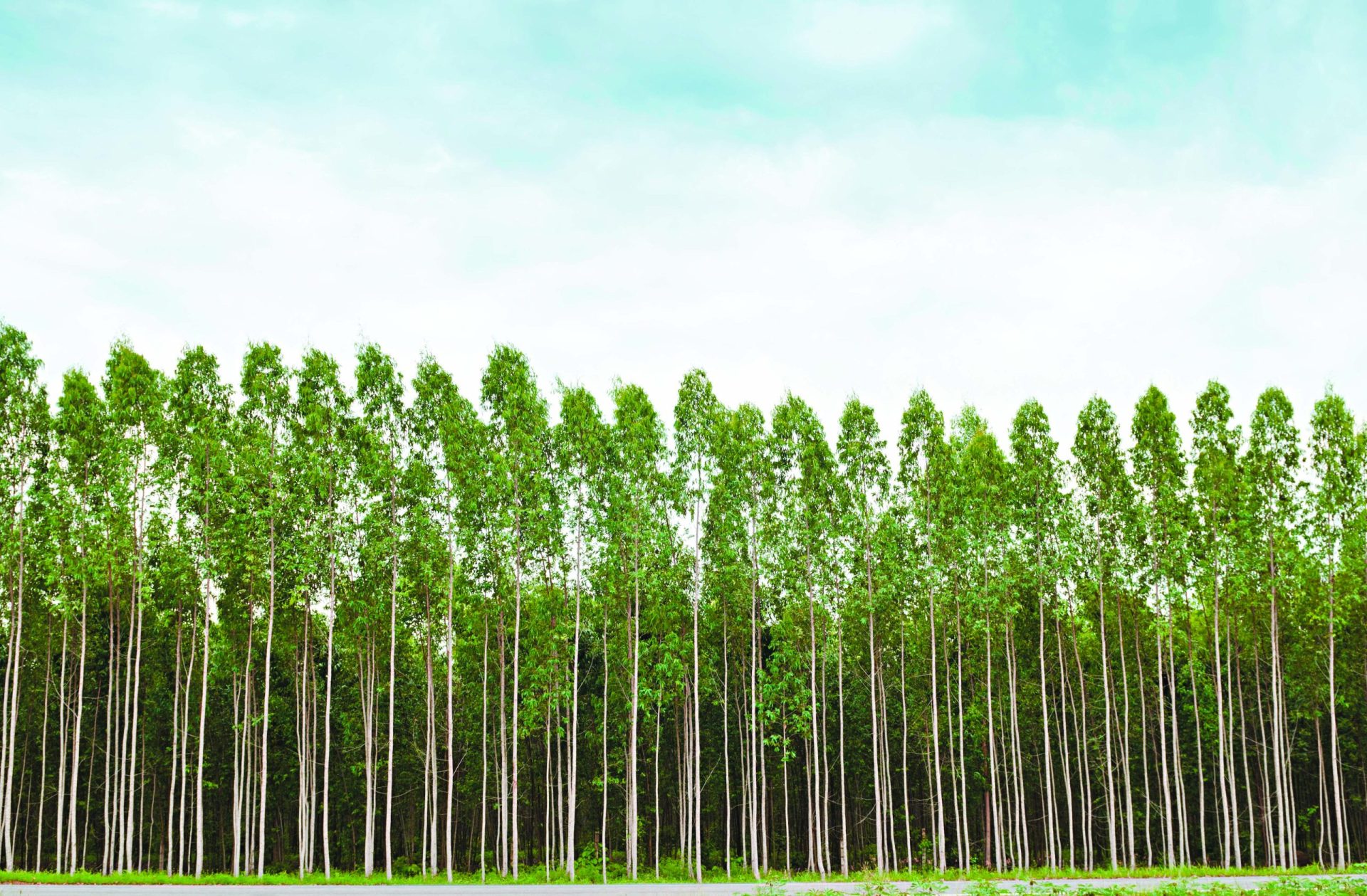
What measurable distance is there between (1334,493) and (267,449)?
1180 inches

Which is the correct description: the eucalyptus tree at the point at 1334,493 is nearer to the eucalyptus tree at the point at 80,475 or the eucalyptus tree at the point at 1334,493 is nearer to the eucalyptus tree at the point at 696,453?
the eucalyptus tree at the point at 696,453

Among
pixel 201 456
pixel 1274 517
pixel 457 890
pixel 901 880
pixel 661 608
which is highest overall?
pixel 201 456

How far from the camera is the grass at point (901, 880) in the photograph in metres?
14.4

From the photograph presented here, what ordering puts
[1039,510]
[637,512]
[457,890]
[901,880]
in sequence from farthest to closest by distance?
[1039,510] < [637,512] < [901,880] < [457,890]

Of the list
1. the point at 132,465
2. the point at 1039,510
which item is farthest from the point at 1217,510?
the point at 132,465

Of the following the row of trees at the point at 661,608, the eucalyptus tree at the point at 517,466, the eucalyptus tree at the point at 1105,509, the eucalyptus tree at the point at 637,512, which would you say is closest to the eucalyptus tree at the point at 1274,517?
the row of trees at the point at 661,608

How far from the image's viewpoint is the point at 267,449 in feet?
90.9

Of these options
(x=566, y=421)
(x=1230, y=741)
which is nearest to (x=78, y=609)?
(x=566, y=421)

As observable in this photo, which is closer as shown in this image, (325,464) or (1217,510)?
(325,464)

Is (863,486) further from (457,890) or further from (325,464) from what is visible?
(457,890)

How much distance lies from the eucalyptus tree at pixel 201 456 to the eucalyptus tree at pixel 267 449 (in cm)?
71

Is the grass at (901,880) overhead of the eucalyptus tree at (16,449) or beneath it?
beneath

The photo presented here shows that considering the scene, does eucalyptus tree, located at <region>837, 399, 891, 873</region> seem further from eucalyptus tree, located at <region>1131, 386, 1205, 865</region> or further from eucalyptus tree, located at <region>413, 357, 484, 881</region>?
eucalyptus tree, located at <region>413, 357, 484, 881</region>

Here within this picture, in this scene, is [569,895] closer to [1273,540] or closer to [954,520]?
[954,520]
